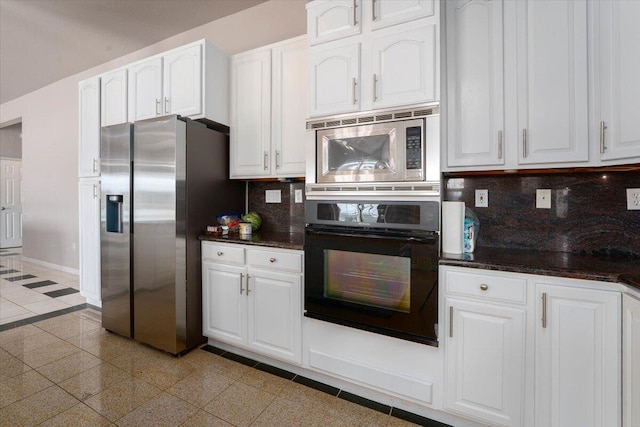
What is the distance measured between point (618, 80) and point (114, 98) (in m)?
3.79

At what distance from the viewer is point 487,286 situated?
1532 mm

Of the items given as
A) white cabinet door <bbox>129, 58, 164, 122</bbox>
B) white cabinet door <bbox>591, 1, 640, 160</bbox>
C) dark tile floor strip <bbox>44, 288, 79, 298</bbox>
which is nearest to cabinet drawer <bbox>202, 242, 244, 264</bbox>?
white cabinet door <bbox>129, 58, 164, 122</bbox>

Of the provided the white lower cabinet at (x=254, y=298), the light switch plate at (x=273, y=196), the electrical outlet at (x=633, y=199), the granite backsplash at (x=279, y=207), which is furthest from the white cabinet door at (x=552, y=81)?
the light switch plate at (x=273, y=196)

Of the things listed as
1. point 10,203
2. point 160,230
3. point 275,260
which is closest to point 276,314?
point 275,260

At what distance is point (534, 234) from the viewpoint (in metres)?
1.91

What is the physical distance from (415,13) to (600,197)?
1.50 m

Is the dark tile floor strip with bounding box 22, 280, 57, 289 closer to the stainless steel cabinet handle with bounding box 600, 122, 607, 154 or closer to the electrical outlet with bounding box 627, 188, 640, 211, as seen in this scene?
the stainless steel cabinet handle with bounding box 600, 122, 607, 154

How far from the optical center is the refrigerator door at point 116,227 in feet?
8.34

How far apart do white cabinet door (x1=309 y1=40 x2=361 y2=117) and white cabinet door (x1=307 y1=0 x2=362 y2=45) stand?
0.06 m

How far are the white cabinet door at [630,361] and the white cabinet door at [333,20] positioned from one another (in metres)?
1.95

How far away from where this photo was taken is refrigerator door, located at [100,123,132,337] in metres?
2.54

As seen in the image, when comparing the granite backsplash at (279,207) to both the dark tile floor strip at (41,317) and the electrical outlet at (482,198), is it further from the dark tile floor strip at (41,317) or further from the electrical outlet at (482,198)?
the dark tile floor strip at (41,317)

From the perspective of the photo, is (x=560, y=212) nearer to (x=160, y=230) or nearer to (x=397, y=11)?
(x=397, y=11)

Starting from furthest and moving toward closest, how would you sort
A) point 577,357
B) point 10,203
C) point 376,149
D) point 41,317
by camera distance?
1. point 10,203
2. point 41,317
3. point 376,149
4. point 577,357
